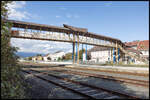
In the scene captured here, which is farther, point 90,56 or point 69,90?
point 90,56

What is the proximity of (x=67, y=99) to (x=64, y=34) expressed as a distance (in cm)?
2383

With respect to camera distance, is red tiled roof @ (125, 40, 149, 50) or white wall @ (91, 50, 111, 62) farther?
white wall @ (91, 50, 111, 62)

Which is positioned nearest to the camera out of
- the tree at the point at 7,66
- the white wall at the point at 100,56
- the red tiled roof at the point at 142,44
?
the tree at the point at 7,66

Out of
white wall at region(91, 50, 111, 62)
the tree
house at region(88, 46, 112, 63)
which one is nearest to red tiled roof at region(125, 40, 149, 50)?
house at region(88, 46, 112, 63)

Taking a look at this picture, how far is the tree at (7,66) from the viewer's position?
3.99m

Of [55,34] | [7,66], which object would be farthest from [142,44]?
[7,66]

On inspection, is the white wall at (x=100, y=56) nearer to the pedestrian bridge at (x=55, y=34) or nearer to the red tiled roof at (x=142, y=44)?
the red tiled roof at (x=142, y=44)

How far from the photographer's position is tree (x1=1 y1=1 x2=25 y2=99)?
13.1 ft

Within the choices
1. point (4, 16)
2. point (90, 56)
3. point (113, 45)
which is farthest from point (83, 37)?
point (90, 56)

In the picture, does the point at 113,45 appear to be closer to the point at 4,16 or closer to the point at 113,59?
the point at 113,59

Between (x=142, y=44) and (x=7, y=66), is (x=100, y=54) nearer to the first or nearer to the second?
(x=142, y=44)

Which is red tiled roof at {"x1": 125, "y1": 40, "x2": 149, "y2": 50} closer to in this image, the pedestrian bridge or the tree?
the pedestrian bridge

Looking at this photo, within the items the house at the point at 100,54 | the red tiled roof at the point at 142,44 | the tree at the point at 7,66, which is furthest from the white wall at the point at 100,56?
the tree at the point at 7,66

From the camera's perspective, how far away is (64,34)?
29.5m
